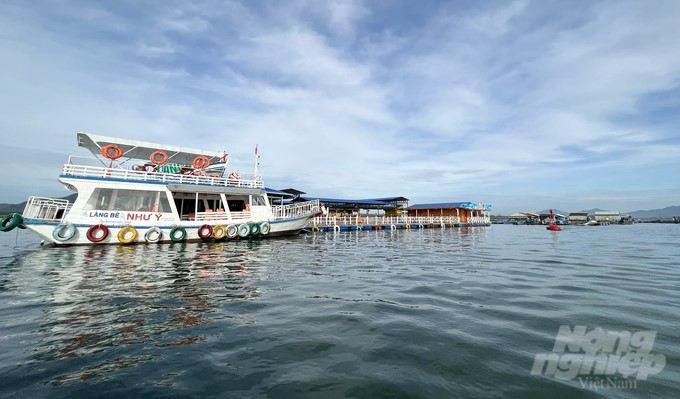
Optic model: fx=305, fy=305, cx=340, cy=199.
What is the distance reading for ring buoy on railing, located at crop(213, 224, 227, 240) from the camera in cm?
1925

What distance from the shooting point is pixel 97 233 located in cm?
1589

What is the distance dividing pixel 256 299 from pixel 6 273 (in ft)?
28.5

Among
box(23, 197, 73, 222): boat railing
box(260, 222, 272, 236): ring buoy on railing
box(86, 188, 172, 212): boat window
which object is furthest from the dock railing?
box(23, 197, 73, 222): boat railing

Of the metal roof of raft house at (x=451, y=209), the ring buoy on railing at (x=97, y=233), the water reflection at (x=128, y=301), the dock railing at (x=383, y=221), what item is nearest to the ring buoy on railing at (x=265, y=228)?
the ring buoy on railing at (x=97, y=233)

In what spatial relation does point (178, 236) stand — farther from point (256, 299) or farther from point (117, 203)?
point (256, 299)

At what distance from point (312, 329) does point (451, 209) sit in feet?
168

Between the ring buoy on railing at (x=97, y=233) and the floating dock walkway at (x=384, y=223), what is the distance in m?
18.2

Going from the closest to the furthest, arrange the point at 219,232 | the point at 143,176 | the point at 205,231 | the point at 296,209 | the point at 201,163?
the point at 143,176
the point at 205,231
the point at 219,232
the point at 201,163
the point at 296,209

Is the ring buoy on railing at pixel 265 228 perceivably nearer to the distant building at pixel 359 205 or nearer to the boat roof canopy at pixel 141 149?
the boat roof canopy at pixel 141 149

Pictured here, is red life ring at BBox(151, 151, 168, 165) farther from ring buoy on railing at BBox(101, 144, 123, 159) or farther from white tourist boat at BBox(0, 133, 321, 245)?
ring buoy on railing at BBox(101, 144, 123, 159)

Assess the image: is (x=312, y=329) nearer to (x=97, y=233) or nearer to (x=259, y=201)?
(x=97, y=233)

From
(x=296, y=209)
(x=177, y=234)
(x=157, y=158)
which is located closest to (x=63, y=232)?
(x=177, y=234)

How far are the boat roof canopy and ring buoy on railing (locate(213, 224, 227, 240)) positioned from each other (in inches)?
228

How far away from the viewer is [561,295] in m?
6.50
